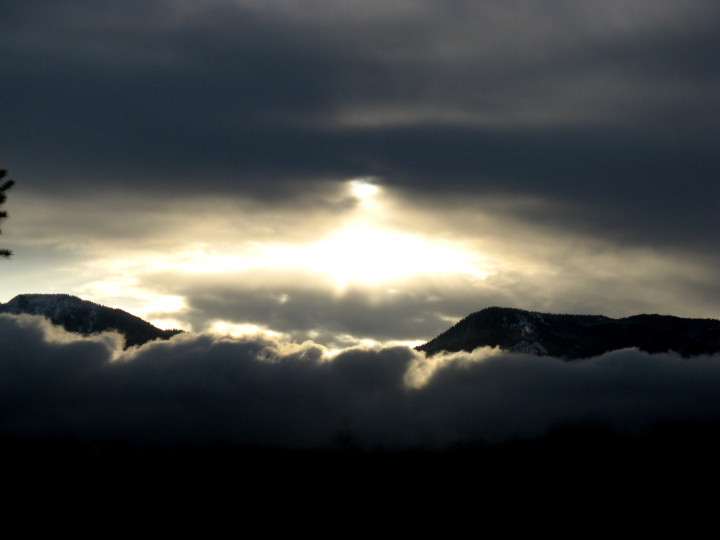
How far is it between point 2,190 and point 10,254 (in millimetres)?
5559

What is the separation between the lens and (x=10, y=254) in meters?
59.0

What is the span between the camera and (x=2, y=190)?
198 feet

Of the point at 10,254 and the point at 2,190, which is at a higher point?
the point at 2,190
